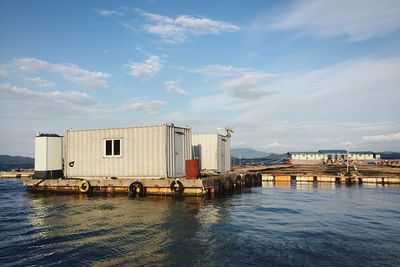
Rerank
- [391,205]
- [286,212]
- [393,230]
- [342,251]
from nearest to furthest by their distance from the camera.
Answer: [342,251] → [393,230] → [286,212] → [391,205]

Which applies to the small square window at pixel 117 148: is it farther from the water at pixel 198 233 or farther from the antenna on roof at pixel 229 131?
the antenna on roof at pixel 229 131

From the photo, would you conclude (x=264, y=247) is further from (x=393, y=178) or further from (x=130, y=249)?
(x=393, y=178)

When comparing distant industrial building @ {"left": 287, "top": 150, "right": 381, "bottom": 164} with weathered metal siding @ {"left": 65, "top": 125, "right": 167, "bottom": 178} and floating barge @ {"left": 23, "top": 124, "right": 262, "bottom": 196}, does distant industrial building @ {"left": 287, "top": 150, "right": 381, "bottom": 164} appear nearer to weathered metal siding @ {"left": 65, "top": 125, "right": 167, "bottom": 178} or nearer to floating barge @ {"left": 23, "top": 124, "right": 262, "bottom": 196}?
floating barge @ {"left": 23, "top": 124, "right": 262, "bottom": 196}

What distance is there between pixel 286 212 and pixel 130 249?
42.2 feet

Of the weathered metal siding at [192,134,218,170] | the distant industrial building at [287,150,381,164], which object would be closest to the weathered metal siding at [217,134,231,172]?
the weathered metal siding at [192,134,218,170]

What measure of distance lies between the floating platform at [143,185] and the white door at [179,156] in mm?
2421

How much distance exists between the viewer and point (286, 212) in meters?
23.1

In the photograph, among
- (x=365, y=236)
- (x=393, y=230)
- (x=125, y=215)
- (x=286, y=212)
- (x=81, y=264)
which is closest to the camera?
(x=81, y=264)

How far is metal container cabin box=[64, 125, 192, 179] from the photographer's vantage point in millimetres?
29766

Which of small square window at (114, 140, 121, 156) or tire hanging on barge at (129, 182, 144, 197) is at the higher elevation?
small square window at (114, 140, 121, 156)

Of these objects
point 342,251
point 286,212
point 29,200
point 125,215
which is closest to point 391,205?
point 286,212

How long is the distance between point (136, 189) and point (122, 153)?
3904 millimetres

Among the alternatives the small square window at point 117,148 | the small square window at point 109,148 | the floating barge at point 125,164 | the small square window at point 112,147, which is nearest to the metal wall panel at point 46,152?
the floating barge at point 125,164

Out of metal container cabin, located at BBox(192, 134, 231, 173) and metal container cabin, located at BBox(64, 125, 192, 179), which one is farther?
metal container cabin, located at BBox(192, 134, 231, 173)
